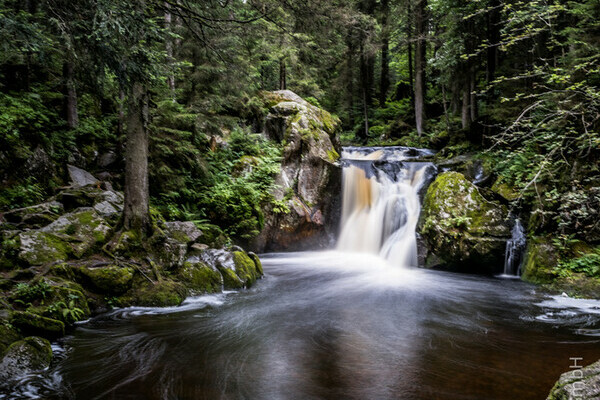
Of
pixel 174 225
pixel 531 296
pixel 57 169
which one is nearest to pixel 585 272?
pixel 531 296

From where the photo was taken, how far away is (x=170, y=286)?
616 cm

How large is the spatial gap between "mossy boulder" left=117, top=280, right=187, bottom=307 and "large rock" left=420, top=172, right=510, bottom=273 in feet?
23.0

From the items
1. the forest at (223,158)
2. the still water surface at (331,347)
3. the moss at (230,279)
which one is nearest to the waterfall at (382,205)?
the forest at (223,158)

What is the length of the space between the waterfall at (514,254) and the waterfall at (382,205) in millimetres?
2551

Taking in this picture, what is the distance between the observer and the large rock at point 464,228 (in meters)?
8.70

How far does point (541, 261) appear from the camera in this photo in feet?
25.6

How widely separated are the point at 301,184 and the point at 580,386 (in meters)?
10.6

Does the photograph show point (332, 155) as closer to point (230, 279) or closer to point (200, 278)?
point (230, 279)

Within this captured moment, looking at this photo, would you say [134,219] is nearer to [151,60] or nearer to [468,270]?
[151,60]

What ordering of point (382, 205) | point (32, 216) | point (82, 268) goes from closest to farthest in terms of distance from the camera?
1. point (82, 268)
2. point (32, 216)
3. point (382, 205)

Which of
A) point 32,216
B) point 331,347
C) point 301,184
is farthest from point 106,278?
point 301,184

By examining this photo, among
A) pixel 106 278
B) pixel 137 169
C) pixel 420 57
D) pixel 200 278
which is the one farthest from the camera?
pixel 420 57

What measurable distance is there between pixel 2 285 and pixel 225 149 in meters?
8.40

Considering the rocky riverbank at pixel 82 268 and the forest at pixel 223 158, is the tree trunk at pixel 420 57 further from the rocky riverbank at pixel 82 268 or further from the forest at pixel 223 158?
the rocky riverbank at pixel 82 268
